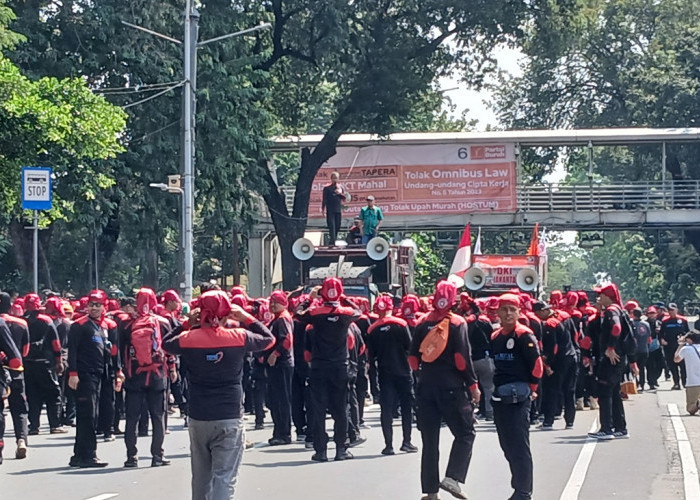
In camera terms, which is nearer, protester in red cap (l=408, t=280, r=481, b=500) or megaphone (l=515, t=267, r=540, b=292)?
protester in red cap (l=408, t=280, r=481, b=500)

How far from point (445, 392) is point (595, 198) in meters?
35.2

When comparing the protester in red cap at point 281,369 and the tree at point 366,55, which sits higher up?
the tree at point 366,55

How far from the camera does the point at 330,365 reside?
1441cm

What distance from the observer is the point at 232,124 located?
1297 inches

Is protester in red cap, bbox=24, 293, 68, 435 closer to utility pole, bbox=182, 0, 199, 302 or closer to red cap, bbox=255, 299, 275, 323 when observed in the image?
red cap, bbox=255, 299, 275, 323

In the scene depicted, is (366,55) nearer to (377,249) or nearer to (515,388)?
(377,249)

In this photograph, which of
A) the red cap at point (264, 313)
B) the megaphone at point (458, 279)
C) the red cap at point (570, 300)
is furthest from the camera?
the megaphone at point (458, 279)

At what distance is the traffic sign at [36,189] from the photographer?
19.5m

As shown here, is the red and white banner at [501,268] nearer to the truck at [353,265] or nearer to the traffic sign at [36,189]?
the truck at [353,265]

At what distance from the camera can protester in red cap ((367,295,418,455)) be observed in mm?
15039

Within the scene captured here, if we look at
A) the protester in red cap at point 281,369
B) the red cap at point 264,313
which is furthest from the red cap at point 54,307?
the protester in red cap at point 281,369

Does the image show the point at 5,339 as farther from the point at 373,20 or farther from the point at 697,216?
the point at 697,216

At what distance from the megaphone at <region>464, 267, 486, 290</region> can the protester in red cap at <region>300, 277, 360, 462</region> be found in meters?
15.9

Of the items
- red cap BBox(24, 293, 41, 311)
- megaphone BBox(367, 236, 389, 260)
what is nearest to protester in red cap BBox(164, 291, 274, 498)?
red cap BBox(24, 293, 41, 311)
